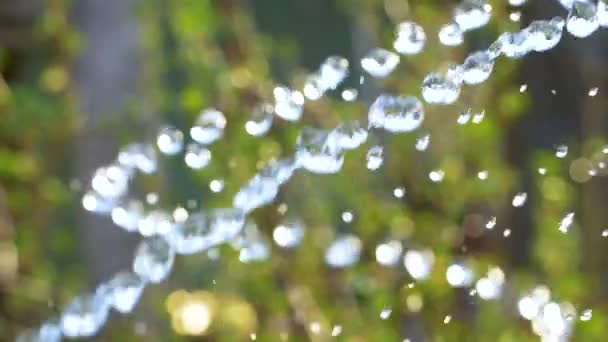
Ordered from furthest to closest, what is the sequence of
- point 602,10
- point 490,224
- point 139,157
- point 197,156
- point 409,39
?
point 139,157 → point 490,224 → point 197,156 → point 409,39 → point 602,10

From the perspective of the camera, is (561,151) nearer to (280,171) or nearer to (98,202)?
(280,171)

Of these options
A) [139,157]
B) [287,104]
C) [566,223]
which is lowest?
[566,223]


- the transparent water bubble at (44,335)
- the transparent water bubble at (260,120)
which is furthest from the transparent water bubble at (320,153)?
the transparent water bubble at (44,335)

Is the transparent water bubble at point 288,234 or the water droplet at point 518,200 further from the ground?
the transparent water bubble at point 288,234

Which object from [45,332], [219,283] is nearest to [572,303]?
[219,283]

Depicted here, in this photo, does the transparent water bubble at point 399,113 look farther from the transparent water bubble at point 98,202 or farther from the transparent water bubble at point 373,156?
the transparent water bubble at point 98,202

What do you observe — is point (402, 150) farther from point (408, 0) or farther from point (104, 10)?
point (104, 10)

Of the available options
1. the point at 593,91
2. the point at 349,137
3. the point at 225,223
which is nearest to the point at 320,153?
the point at 349,137
